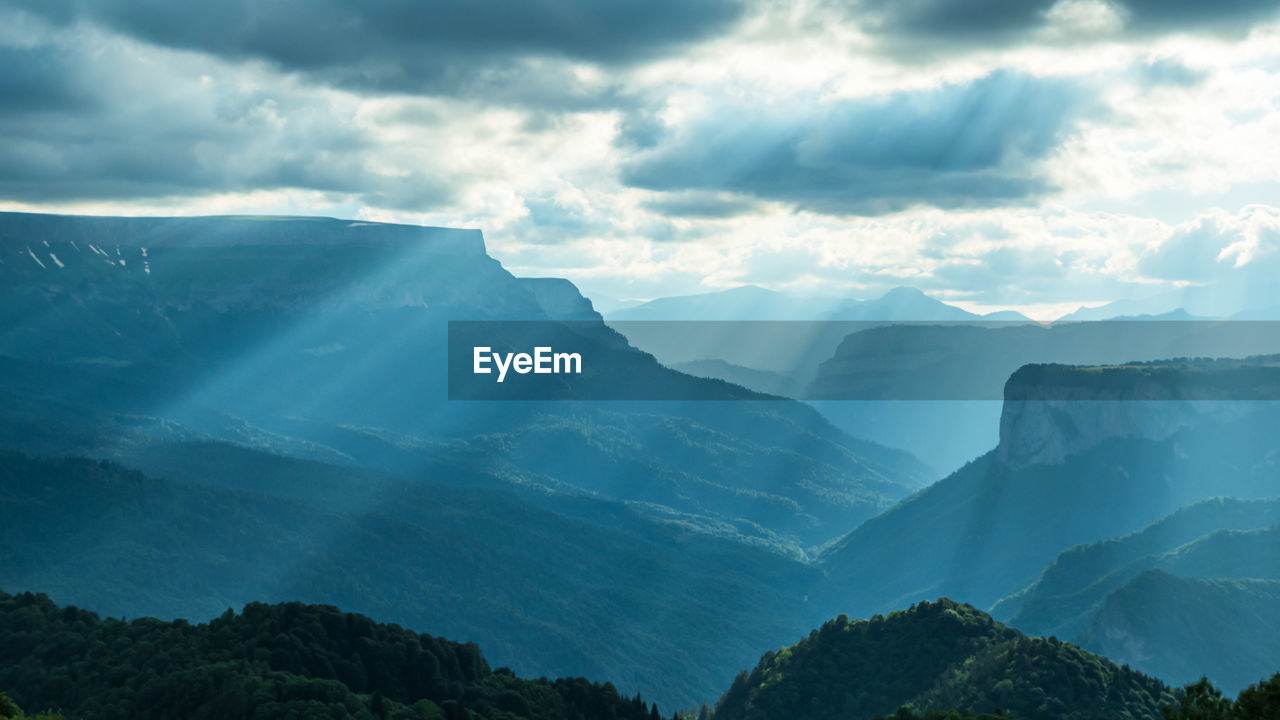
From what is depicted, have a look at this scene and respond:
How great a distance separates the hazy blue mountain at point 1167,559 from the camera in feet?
546

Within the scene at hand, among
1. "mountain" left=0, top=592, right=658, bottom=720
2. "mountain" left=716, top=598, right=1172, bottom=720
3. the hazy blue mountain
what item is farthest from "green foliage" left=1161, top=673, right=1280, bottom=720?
the hazy blue mountain

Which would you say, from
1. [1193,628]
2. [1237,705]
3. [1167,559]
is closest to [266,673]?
[1237,705]

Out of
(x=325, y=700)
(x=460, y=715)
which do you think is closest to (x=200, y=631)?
(x=325, y=700)

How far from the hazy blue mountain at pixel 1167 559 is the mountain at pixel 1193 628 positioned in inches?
482

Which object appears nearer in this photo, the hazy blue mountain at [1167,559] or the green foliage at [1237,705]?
the green foliage at [1237,705]

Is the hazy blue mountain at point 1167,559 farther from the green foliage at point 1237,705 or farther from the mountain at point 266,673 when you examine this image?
the green foliage at point 1237,705

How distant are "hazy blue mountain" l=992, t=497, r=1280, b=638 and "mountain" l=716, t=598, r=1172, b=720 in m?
74.3

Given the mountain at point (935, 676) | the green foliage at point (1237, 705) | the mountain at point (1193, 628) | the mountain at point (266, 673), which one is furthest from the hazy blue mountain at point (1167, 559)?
Answer: the green foliage at point (1237, 705)

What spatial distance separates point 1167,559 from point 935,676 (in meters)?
96.3

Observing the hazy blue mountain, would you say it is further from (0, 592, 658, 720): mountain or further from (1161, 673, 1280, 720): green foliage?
(1161, 673, 1280, 720): green foliage

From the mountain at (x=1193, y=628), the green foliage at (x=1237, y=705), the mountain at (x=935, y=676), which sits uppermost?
the green foliage at (x=1237, y=705)

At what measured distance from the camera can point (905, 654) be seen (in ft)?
327

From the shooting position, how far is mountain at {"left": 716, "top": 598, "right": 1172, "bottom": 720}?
280ft

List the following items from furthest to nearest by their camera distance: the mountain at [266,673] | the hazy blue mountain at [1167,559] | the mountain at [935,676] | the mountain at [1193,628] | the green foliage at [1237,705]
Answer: the hazy blue mountain at [1167,559], the mountain at [1193,628], the mountain at [935,676], the mountain at [266,673], the green foliage at [1237,705]
